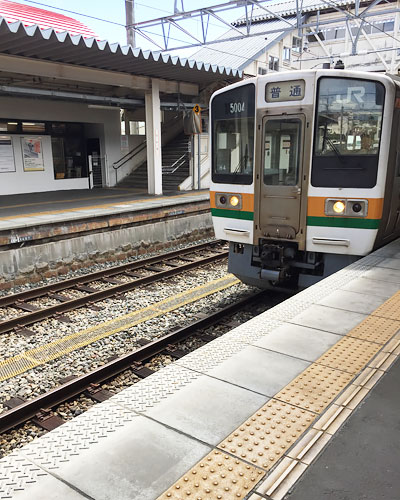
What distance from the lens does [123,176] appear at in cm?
1934

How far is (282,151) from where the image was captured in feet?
19.1

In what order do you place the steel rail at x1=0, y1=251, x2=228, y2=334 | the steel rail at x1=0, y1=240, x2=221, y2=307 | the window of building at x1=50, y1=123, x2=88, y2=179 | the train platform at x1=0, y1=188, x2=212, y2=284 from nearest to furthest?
the steel rail at x1=0, y1=251, x2=228, y2=334 → the steel rail at x1=0, y1=240, x2=221, y2=307 → the train platform at x1=0, y1=188, x2=212, y2=284 → the window of building at x1=50, y1=123, x2=88, y2=179

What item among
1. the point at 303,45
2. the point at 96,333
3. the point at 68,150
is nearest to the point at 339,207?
the point at 96,333

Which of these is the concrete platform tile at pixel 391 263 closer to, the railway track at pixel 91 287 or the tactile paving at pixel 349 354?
the tactile paving at pixel 349 354

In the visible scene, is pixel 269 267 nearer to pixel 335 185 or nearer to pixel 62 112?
pixel 335 185

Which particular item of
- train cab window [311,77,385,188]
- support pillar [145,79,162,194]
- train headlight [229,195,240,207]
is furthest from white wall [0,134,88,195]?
train cab window [311,77,385,188]

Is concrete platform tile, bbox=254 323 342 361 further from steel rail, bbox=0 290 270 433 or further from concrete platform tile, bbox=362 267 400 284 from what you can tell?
steel rail, bbox=0 290 270 433

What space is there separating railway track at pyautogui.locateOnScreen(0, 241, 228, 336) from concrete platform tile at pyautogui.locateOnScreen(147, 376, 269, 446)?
3.97 m

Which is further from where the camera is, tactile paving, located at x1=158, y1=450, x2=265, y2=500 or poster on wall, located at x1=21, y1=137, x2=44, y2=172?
poster on wall, located at x1=21, y1=137, x2=44, y2=172

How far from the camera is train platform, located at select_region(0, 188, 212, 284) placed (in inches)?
353

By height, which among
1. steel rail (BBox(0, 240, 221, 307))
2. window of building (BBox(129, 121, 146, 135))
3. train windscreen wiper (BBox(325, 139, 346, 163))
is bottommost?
steel rail (BBox(0, 240, 221, 307))

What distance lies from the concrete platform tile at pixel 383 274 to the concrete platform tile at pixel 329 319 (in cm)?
127

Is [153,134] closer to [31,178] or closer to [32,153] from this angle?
[32,153]

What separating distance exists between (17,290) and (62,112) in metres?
9.79
